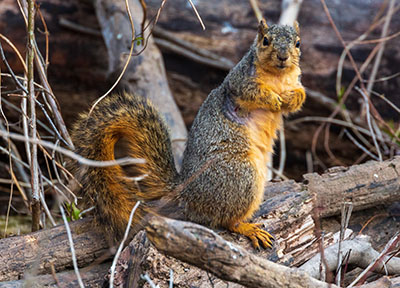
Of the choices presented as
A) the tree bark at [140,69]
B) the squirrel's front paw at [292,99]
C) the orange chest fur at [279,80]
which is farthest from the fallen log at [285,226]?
the tree bark at [140,69]

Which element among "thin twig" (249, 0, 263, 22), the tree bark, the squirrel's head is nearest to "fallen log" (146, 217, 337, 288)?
the squirrel's head

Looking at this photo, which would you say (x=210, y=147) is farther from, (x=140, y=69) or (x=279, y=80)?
(x=140, y=69)

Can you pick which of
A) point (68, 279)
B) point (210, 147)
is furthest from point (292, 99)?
point (68, 279)

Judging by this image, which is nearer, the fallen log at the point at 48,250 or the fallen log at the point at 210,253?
the fallen log at the point at 210,253

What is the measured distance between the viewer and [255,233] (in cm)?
252

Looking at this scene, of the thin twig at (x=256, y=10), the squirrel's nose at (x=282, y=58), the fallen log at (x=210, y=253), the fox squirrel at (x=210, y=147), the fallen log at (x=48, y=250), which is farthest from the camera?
the thin twig at (x=256, y=10)

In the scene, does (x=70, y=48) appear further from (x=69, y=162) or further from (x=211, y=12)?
(x=69, y=162)

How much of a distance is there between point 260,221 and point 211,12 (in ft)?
9.20

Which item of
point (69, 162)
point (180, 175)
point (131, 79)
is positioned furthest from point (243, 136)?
point (131, 79)

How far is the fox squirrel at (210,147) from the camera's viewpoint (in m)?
2.47

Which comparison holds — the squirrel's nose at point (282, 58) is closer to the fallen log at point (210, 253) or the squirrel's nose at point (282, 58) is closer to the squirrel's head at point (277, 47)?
the squirrel's head at point (277, 47)

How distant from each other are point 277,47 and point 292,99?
330 mm

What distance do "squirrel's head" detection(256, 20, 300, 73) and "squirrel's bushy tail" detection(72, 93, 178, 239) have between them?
0.69 metres

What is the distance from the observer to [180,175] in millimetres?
2717
